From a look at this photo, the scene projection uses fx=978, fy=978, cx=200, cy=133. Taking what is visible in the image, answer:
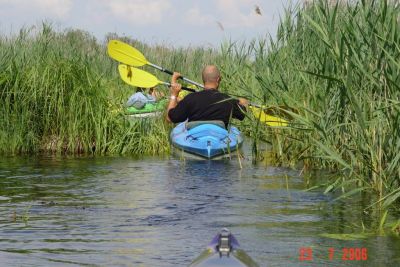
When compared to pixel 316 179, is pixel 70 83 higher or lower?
higher

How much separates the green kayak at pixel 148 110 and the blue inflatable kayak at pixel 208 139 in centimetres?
164

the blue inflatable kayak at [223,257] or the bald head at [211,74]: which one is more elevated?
the bald head at [211,74]

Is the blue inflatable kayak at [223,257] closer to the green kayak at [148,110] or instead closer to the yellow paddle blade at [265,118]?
the yellow paddle blade at [265,118]

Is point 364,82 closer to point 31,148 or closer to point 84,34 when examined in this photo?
point 31,148

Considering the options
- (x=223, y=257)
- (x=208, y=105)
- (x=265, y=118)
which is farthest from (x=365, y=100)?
(x=208, y=105)

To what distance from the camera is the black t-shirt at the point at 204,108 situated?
39.9ft

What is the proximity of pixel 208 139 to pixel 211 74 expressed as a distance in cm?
81

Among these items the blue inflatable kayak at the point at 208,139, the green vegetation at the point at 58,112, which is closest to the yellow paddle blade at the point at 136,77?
the green vegetation at the point at 58,112

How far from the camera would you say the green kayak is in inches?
549

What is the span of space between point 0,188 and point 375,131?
398 centimetres

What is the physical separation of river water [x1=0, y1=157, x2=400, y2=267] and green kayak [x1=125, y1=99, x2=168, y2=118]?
2.36 m

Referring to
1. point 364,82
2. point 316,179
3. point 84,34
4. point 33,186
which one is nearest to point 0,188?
point 33,186

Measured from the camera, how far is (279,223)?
23.7 ft

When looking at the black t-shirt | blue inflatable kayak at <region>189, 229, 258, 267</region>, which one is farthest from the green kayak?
blue inflatable kayak at <region>189, 229, 258, 267</region>
